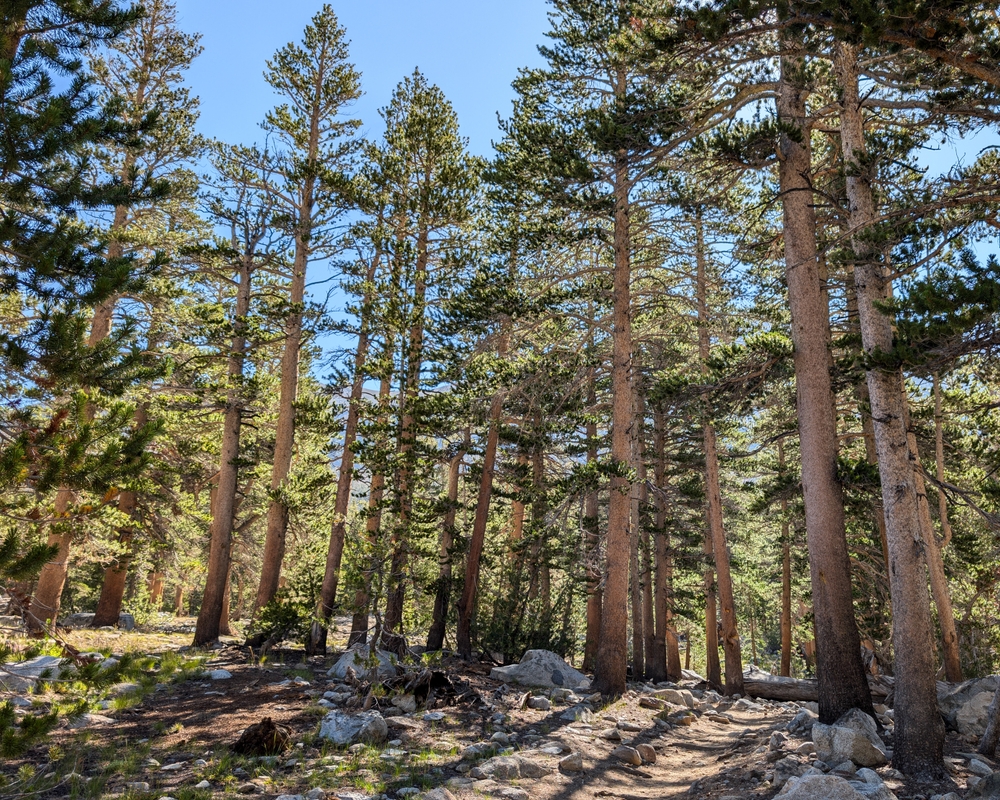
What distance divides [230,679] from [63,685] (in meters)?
7.21

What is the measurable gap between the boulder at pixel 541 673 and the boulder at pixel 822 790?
320 inches

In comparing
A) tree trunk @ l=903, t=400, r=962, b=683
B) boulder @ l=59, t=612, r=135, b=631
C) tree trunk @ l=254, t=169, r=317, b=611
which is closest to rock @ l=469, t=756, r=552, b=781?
tree trunk @ l=903, t=400, r=962, b=683

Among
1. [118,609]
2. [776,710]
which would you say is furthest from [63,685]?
[118,609]

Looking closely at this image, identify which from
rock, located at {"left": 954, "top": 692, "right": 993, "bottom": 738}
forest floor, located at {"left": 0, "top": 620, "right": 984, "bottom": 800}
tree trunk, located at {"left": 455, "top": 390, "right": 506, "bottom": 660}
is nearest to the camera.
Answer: forest floor, located at {"left": 0, "top": 620, "right": 984, "bottom": 800}

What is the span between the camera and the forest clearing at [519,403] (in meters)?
6.29

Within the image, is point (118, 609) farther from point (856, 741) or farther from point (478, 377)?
point (856, 741)

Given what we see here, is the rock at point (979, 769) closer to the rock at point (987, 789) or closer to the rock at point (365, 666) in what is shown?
the rock at point (987, 789)

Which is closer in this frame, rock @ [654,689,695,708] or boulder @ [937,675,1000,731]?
boulder @ [937,675,1000,731]

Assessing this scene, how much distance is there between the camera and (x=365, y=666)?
984 cm

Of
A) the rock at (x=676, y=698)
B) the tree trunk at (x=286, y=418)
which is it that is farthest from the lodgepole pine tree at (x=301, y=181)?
the rock at (x=676, y=698)

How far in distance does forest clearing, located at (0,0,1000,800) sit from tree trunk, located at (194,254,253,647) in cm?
8

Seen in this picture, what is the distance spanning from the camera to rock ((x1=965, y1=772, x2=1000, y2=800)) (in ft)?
18.6

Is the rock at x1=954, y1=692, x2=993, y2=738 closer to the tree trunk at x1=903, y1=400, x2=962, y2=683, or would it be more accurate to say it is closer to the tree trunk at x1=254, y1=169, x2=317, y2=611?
the tree trunk at x1=903, y1=400, x2=962, y2=683

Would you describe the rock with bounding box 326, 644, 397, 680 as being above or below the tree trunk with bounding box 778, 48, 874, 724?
below
